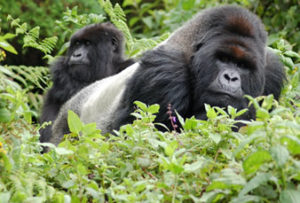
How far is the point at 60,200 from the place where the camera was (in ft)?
5.58

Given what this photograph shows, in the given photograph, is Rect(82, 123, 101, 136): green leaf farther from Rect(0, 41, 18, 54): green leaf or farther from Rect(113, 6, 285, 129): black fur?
Rect(113, 6, 285, 129): black fur

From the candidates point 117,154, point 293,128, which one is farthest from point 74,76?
point 293,128

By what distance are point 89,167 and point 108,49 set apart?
416cm

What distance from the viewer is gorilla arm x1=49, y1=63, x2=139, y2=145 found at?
4168mm

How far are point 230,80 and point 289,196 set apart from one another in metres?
1.86

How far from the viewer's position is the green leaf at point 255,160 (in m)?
1.66

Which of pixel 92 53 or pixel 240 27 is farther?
pixel 92 53

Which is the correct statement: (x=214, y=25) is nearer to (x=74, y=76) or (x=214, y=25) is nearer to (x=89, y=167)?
(x=89, y=167)

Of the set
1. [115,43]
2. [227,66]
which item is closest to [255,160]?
[227,66]

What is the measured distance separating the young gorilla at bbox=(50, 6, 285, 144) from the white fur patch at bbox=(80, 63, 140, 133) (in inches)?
11.2

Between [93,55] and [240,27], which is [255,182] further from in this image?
[93,55]

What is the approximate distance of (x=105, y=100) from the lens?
444cm

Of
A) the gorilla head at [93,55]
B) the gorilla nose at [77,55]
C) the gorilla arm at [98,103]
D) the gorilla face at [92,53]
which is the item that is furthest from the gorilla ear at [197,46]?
the gorilla nose at [77,55]

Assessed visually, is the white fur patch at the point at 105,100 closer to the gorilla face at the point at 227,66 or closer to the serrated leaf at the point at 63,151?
the gorilla face at the point at 227,66
